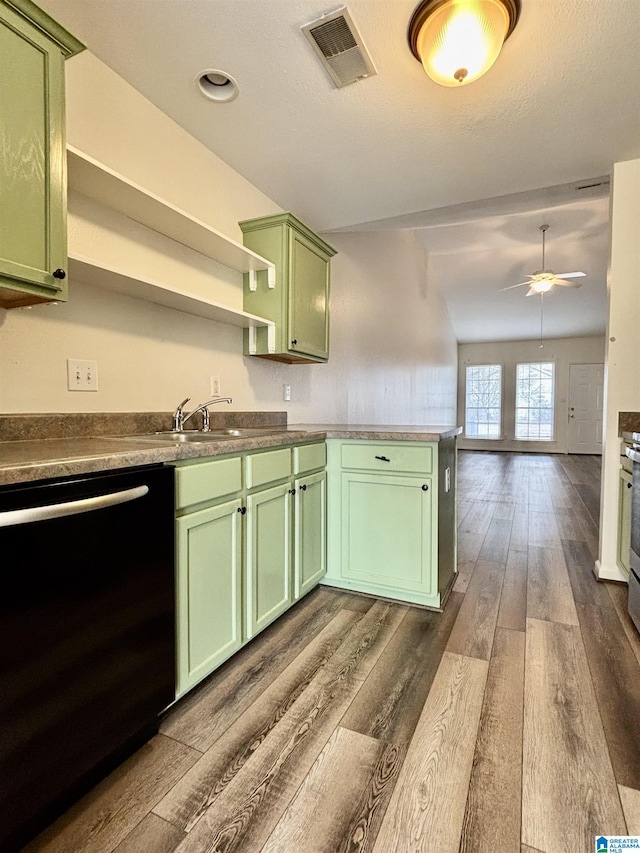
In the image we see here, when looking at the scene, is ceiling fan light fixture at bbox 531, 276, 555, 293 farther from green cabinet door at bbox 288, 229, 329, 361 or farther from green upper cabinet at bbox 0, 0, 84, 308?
green upper cabinet at bbox 0, 0, 84, 308

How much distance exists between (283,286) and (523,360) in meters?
9.10

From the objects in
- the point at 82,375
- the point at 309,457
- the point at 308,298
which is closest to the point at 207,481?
the point at 82,375

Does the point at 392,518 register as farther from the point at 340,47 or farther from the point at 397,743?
the point at 340,47

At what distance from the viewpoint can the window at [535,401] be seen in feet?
32.1

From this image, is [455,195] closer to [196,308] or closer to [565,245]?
[196,308]

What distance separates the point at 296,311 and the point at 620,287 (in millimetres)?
1984

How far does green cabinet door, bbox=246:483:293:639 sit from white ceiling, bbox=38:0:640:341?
1788 mm

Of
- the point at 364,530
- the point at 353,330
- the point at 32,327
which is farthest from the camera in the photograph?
the point at 353,330

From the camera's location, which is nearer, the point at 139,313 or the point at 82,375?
the point at 82,375

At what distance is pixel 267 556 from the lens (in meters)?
1.84

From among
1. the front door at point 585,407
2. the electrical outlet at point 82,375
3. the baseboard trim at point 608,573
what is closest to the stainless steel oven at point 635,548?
the baseboard trim at point 608,573

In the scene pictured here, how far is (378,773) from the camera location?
120 cm

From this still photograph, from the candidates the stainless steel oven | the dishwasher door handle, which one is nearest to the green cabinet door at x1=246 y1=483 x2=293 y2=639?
the dishwasher door handle

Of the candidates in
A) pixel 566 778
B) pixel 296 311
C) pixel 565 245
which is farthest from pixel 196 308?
pixel 565 245
